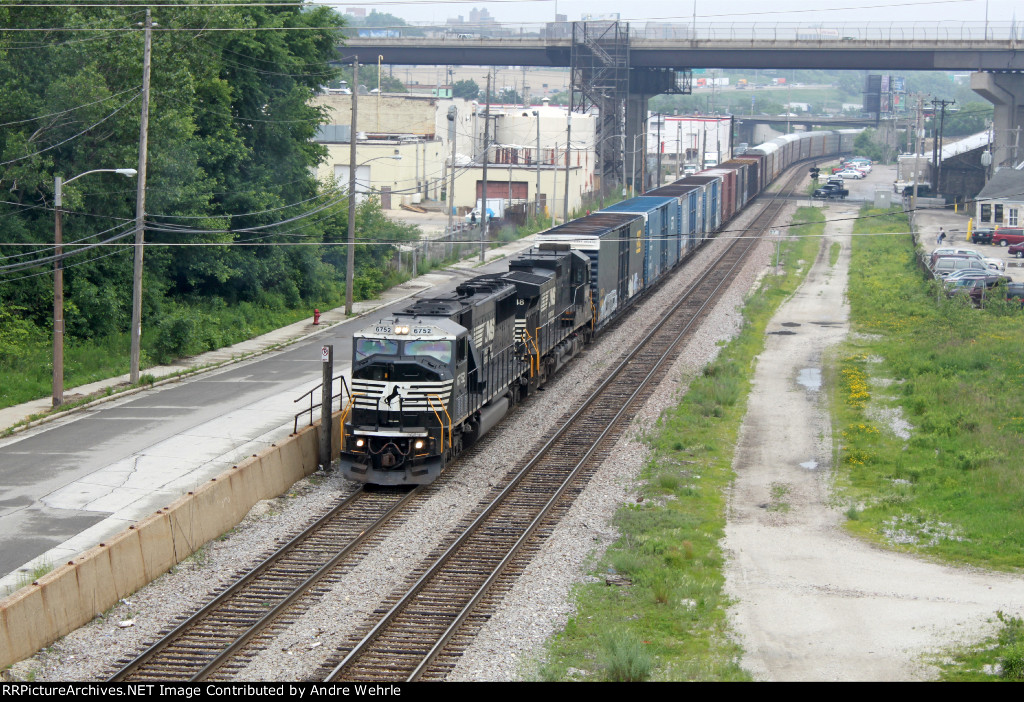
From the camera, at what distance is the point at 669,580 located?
1861 centimetres

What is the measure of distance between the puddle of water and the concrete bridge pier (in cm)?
6711

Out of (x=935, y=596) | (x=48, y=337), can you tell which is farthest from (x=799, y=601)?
(x=48, y=337)

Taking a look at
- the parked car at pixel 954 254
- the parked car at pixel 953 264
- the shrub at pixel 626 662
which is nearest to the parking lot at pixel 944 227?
the parked car at pixel 953 264

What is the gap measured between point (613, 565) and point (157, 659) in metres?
7.81

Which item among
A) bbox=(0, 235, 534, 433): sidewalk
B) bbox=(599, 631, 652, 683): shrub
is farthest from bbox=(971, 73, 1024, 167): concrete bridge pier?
bbox=(599, 631, 652, 683): shrub

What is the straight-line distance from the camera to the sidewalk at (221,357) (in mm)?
31250

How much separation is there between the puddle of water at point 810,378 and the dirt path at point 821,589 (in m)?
6.49

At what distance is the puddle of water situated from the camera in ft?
117

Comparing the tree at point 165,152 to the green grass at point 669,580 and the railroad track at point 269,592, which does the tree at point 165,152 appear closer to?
the railroad track at point 269,592

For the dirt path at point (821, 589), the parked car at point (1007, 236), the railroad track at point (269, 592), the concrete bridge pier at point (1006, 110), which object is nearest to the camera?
the dirt path at point (821, 589)

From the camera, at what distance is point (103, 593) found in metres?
18.0

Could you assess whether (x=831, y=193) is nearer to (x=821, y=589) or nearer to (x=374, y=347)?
(x=374, y=347)

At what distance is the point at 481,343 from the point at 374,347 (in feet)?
11.6

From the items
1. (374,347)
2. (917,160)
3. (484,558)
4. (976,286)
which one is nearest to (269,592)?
(484,558)
